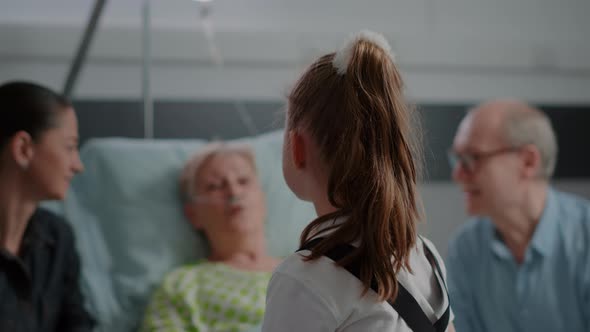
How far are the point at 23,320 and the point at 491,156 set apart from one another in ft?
5.05

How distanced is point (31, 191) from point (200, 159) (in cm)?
57

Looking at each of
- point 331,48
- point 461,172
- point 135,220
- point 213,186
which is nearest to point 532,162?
point 461,172

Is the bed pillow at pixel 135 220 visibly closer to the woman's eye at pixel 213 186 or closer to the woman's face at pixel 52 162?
the woman's eye at pixel 213 186

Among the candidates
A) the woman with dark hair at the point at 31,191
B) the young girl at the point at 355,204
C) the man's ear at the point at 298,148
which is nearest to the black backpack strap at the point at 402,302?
the young girl at the point at 355,204

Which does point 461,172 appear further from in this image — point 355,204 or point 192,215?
point 355,204

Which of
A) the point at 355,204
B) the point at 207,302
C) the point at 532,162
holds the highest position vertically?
the point at 355,204

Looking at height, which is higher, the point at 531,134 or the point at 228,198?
the point at 531,134

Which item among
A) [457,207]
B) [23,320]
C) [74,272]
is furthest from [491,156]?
[23,320]

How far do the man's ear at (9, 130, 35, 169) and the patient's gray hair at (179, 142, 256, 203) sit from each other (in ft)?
1.80

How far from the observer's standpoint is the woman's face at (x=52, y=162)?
75.2 inches

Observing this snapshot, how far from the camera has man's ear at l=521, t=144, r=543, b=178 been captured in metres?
2.41

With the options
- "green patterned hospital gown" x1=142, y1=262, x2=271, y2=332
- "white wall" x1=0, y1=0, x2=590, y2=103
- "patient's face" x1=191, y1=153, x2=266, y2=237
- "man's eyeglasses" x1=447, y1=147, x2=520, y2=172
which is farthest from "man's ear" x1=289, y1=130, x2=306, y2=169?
"white wall" x1=0, y1=0, x2=590, y2=103

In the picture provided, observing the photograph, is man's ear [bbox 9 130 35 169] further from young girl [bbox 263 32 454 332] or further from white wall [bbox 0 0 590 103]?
young girl [bbox 263 32 454 332]

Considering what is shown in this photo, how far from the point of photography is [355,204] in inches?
44.8
